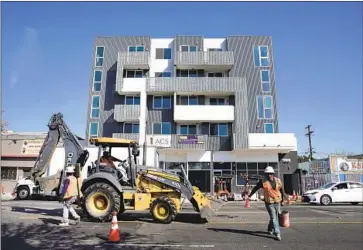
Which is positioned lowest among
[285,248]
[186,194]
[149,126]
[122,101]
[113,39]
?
[285,248]

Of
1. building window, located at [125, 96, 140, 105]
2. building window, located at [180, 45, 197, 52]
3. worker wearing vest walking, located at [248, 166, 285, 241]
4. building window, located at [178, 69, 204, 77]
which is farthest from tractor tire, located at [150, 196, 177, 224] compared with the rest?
building window, located at [180, 45, 197, 52]

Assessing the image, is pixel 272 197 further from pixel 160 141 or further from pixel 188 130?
pixel 188 130

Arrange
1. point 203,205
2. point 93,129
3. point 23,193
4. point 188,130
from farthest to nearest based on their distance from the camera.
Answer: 1. point 93,129
2. point 188,130
3. point 23,193
4. point 203,205

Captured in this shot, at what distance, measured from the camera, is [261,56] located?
34.4m

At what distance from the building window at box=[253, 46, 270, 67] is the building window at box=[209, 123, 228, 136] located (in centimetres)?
808

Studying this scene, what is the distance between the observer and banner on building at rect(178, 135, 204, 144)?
30.5 meters

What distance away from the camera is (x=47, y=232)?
8586 millimetres

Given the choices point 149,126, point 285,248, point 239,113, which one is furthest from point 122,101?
point 285,248

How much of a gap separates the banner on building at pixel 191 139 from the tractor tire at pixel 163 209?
65.7 ft

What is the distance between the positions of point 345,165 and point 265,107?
376 inches

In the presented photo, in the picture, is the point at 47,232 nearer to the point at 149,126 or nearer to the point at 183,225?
the point at 183,225

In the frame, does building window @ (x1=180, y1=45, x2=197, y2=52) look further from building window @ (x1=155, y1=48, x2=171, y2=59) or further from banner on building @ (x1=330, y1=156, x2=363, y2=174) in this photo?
banner on building @ (x1=330, y1=156, x2=363, y2=174)

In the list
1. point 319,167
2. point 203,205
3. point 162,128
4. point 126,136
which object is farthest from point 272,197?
point 319,167

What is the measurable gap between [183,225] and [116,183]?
2.70m
